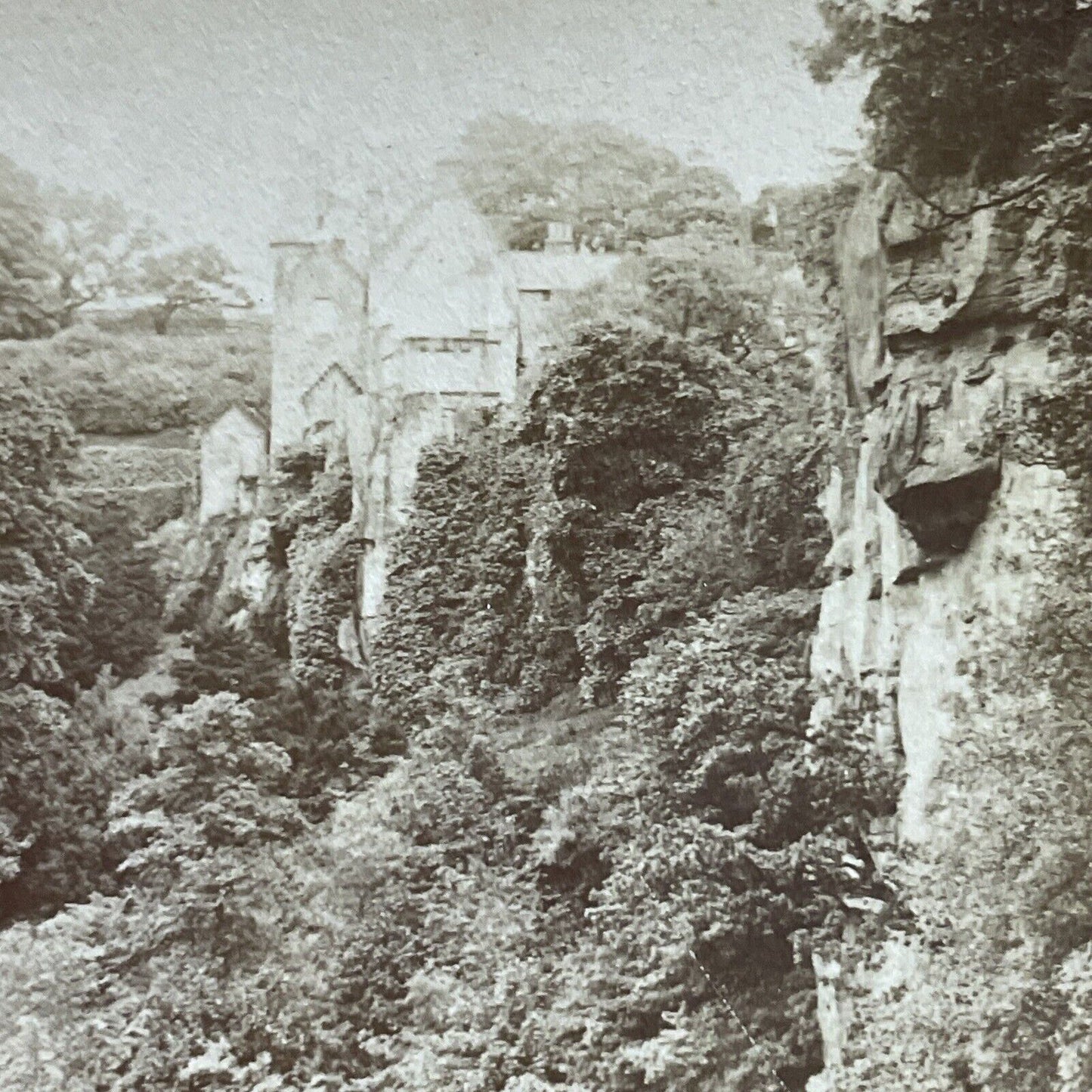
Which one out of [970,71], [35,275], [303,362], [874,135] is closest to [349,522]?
[303,362]

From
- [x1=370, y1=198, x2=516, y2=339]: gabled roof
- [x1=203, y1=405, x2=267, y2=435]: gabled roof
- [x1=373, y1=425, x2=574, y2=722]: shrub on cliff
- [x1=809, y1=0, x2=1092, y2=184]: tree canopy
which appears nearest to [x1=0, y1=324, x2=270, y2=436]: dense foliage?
[x1=203, y1=405, x2=267, y2=435]: gabled roof

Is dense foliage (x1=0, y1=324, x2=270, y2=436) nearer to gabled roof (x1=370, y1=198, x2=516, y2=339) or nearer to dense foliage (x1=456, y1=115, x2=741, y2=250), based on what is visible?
gabled roof (x1=370, y1=198, x2=516, y2=339)

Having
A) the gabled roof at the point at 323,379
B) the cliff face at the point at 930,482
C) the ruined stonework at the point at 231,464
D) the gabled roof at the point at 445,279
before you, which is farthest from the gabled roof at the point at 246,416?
the cliff face at the point at 930,482

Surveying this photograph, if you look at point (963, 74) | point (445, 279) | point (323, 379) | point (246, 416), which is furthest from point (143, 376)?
point (963, 74)

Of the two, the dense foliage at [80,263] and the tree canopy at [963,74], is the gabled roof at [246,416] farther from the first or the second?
the tree canopy at [963,74]

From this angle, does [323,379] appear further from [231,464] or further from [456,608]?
[456,608]

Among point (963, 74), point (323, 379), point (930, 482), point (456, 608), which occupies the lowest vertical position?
point (456, 608)
